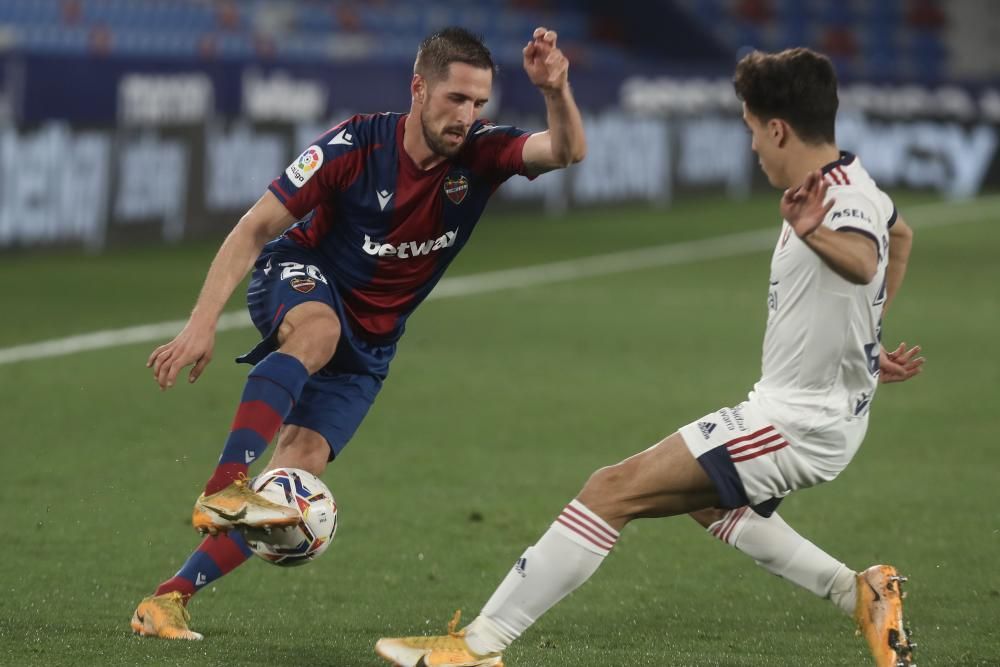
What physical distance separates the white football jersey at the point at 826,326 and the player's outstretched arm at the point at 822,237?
13 cm

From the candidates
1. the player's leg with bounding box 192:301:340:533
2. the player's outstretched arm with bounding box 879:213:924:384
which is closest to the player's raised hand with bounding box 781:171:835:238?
the player's outstretched arm with bounding box 879:213:924:384

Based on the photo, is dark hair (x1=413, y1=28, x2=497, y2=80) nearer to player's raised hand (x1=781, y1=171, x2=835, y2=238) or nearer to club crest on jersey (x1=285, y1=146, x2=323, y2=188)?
club crest on jersey (x1=285, y1=146, x2=323, y2=188)

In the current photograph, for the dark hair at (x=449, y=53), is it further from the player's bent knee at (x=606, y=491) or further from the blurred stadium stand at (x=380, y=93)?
the blurred stadium stand at (x=380, y=93)

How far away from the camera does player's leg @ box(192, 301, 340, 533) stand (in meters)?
4.73

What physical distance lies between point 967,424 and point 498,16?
20.3 metres

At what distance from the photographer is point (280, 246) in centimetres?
583

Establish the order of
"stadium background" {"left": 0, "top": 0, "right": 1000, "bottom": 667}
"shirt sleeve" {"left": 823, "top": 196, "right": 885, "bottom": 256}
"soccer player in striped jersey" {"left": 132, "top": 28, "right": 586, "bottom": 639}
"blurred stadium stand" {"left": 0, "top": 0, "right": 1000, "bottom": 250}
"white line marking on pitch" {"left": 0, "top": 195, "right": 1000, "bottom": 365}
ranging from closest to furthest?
1. "shirt sleeve" {"left": 823, "top": 196, "right": 885, "bottom": 256}
2. "soccer player in striped jersey" {"left": 132, "top": 28, "right": 586, "bottom": 639}
3. "stadium background" {"left": 0, "top": 0, "right": 1000, "bottom": 667}
4. "white line marking on pitch" {"left": 0, "top": 195, "right": 1000, "bottom": 365}
5. "blurred stadium stand" {"left": 0, "top": 0, "right": 1000, "bottom": 250}

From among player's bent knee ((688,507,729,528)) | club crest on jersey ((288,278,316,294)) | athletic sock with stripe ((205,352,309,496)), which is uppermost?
club crest on jersey ((288,278,316,294))

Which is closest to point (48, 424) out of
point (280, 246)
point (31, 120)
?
point (280, 246)

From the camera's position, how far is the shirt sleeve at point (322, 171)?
5426 millimetres

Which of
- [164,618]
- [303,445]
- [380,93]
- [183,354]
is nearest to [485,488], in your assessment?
[303,445]

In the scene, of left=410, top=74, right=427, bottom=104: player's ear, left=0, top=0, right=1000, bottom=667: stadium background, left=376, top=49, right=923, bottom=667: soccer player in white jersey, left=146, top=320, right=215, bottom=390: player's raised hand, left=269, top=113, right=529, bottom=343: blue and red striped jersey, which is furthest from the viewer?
left=0, top=0, right=1000, bottom=667: stadium background

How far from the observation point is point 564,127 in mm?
5340

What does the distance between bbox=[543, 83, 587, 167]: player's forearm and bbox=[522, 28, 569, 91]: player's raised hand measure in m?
0.08
